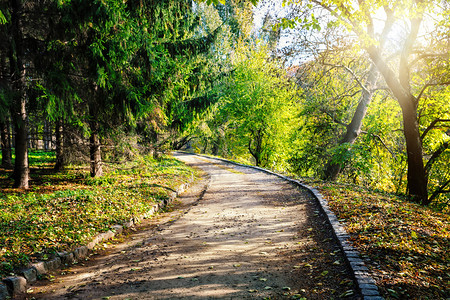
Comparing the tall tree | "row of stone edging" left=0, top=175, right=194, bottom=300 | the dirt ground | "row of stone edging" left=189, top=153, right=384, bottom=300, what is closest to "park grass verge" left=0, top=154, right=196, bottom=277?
"row of stone edging" left=0, top=175, right=194, bottom=300

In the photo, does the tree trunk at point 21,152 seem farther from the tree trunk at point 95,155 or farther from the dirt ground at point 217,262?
the dirt ground at point 217,262

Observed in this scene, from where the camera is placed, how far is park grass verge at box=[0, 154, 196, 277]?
15.9 feet

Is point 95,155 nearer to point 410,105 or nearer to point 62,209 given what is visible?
point 62,209

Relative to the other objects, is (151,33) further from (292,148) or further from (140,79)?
(292,148)

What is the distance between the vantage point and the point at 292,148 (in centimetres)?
2470

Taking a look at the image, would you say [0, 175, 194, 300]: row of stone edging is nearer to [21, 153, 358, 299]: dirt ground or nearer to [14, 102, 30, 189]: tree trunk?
[21, 153, 358, 299]: dirt ground

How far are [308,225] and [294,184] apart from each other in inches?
227

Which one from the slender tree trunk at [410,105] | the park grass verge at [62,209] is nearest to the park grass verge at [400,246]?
the slender tree trunk at [410,105]

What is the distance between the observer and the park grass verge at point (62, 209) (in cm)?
485

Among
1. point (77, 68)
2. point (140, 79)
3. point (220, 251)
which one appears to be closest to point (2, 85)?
point (77, 68)

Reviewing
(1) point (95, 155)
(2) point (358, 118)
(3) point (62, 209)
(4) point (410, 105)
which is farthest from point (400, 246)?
(2) point (358, 118)

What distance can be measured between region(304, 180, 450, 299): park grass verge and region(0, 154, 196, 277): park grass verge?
509cm

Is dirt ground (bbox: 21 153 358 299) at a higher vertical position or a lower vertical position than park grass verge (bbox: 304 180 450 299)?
lower

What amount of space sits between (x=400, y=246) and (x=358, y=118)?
37.2ft
